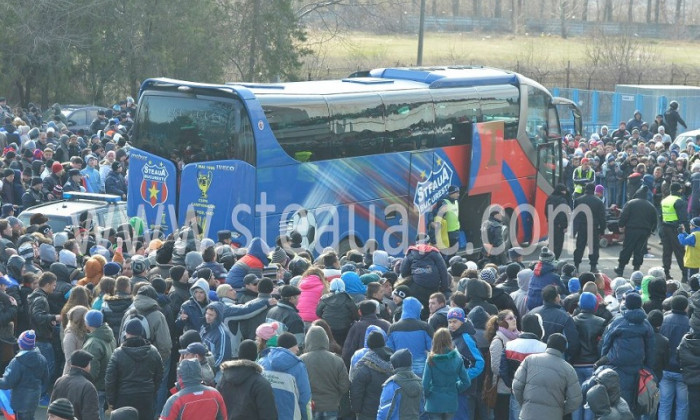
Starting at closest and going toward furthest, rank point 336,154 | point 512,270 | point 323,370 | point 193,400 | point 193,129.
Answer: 1. point 193,400
2. point 323,370
3. point 512,270
4. point 193,129
5. point 336,154

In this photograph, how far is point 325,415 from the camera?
33.2 feet

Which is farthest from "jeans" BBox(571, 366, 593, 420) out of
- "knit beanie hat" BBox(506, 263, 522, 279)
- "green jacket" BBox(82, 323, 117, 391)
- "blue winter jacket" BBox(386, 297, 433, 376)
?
"green jacket" BBox(82, 323, 117, 391)

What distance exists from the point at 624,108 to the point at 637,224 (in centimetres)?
2090

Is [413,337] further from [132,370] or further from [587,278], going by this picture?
[587,278]

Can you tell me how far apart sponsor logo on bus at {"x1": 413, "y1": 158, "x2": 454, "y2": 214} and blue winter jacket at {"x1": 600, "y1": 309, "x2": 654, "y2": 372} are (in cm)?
895

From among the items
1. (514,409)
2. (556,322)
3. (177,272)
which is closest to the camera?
(514,409)

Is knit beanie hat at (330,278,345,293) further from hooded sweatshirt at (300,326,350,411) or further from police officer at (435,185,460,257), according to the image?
police officer at (435,185,460,257)

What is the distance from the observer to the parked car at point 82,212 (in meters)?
16.7

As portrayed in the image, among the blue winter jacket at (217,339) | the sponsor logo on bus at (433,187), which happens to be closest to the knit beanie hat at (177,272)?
the blue winter jacket at (217,339)

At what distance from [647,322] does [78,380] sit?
5.55m

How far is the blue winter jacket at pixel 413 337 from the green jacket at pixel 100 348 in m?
2.66

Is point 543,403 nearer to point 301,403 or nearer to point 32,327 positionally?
point 301,403

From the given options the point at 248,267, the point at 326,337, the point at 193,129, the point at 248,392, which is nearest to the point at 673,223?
the point at 193,129

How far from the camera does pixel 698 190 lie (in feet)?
70.5
